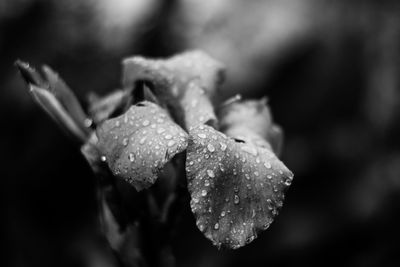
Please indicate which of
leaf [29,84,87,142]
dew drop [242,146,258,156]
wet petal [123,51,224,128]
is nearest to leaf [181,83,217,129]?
wet petal [123,51,224,128]

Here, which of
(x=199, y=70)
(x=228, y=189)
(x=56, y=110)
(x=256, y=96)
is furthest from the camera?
(x=256, y=96)

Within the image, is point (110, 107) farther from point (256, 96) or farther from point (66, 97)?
point (256, 96)

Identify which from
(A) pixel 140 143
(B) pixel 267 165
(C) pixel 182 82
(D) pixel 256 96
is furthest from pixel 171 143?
(D) pixel 256 96

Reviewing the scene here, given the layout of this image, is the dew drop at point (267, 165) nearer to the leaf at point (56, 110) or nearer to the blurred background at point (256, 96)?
the leaf at point (56, 110)

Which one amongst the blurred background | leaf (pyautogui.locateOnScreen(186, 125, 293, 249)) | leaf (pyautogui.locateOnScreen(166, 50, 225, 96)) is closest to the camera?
leaf (pyautogui.locateOnScreen(186, 125, 293, 249))

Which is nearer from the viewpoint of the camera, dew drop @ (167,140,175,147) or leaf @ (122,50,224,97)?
dew drop @ (167,140,175,147)

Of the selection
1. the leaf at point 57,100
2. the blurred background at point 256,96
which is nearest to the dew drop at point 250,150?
the leaf at point 57,100

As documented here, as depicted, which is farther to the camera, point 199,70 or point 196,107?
point 199,70

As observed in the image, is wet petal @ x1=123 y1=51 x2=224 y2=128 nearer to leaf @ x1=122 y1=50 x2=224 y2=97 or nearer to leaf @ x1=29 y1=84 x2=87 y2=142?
leaf @ x1=122 y1=50 x2=224 y2=97
